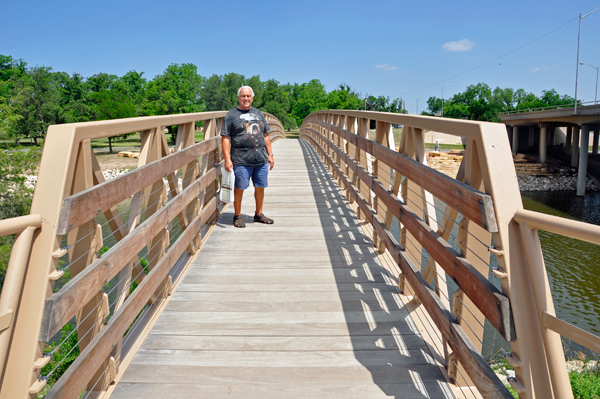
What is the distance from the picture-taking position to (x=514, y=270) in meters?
1.74

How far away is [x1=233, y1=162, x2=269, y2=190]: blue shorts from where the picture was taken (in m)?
5.37

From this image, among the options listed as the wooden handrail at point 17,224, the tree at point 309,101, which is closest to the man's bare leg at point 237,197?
the wooden handrail at point 17,224

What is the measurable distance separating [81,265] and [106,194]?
1.18ft

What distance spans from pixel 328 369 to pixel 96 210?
1.51 meters

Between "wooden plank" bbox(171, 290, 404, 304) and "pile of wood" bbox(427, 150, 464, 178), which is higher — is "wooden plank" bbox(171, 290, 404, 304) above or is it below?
above

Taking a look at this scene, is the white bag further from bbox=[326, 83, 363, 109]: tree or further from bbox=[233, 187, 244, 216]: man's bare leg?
bbox=[326, 83, 363, 109]: tree

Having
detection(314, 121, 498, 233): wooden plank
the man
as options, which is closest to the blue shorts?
the man

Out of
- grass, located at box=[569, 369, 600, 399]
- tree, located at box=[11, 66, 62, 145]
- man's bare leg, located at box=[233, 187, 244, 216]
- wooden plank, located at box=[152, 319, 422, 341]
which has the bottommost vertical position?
grass, located at box=[569, 369, 600, 399]

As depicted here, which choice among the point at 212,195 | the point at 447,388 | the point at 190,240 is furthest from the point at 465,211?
the point at 212,195

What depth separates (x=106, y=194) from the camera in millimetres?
2268

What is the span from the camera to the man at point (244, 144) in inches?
204

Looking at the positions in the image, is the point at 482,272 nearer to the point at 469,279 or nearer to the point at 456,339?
the point at 469,279

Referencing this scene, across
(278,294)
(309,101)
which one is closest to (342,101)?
(309,101)

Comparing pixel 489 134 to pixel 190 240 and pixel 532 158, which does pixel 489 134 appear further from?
pixel 532 158
